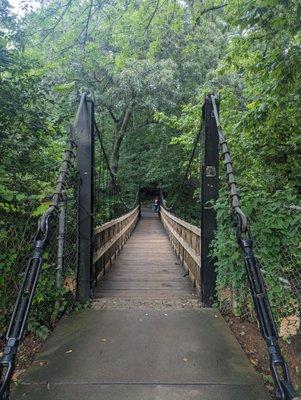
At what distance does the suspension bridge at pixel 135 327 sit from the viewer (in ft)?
6.34

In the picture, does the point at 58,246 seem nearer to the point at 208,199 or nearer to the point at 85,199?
the point at 85,199

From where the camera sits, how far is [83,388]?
218cm

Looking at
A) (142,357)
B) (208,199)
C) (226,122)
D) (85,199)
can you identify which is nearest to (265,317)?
(142,357)

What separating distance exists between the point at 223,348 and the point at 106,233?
320 cm

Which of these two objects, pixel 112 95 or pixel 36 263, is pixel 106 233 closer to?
pixel 36 263

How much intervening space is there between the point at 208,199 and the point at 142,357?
1.82 metres

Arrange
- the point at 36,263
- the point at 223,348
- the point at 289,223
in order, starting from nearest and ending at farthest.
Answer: the point at 36,263 → the point at 223,348 → the point at 289,223

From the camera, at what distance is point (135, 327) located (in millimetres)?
3168

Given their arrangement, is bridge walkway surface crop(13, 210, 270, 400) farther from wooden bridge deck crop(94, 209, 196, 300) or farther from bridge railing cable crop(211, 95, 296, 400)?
bridge railing cable crop(211, 95, 296, 400)

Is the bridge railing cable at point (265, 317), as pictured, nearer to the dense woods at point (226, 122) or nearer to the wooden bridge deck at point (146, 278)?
the dense woods at point (226, 122)

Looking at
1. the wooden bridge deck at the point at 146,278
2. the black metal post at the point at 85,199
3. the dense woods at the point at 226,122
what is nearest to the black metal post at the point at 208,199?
the dense woods at the point at 226,122

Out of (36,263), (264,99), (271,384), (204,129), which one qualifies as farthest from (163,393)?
(264,99)

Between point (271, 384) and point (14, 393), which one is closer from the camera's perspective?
point (14, 393)

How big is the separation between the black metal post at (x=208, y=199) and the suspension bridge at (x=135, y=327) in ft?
0.04
